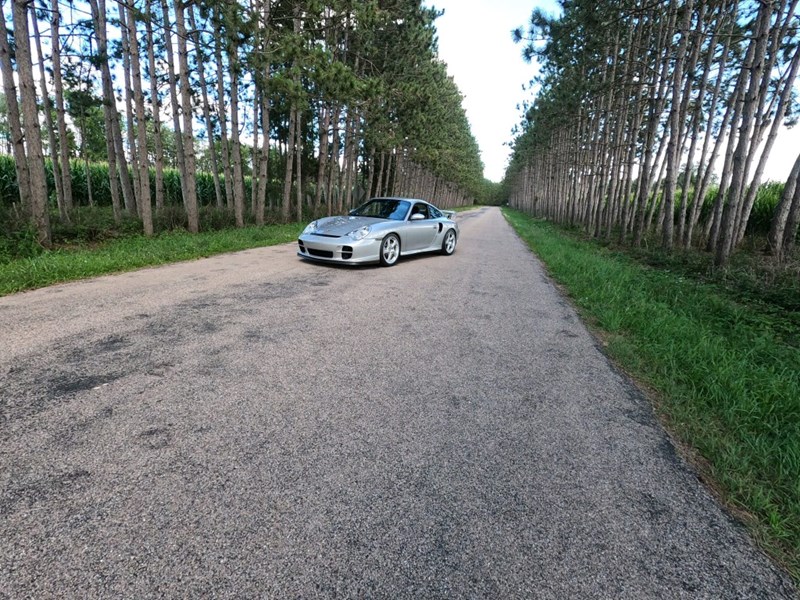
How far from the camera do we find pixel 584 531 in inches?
67.3

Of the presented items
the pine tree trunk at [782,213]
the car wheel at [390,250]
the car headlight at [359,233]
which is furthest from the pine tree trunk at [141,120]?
the pine tree trunk at [782,213]

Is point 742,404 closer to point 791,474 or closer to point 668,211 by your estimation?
point 791,474

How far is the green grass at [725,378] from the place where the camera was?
6.55ft

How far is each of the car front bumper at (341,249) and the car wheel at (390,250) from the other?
0.18 metres

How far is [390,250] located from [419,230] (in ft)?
3.66

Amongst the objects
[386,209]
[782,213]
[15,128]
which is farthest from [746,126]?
[15,128]

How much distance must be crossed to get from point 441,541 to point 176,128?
20338 mm

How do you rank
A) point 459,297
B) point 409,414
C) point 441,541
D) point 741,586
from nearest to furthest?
point 741,586 < point 441,541 < point 409,414 < point 459,297

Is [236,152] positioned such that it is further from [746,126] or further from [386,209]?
[746,126]

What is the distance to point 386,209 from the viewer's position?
8.64 m

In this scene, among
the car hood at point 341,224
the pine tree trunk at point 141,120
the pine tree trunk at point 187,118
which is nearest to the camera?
the car hood at point 341,224

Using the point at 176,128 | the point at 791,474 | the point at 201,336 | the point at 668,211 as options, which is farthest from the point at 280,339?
the point at 176,128

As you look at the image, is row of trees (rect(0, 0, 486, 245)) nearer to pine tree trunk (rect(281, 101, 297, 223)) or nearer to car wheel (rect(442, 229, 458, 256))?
pine tree trunk (rect(281, 101, 297, 223))

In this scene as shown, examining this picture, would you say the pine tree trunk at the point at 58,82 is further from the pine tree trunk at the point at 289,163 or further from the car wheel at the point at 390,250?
the car wheel at the point at 390,250
